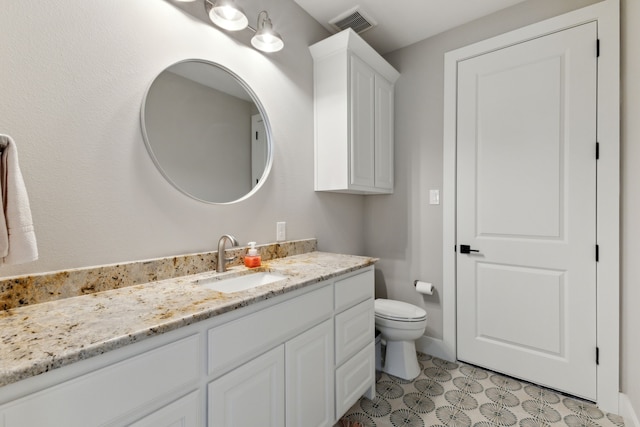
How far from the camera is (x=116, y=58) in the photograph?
119cm

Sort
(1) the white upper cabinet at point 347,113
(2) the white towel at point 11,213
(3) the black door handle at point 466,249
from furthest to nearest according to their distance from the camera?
(3) the black door handle at point 466,249 → (1) the white upper cabinet at point 347,113 → (2) the white towel at point 11,213

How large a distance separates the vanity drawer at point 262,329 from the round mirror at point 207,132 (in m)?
0.71

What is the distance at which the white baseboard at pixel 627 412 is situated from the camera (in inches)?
59.2

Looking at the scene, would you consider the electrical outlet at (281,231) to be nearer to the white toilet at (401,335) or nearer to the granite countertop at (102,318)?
the granite countertop at (102,318)

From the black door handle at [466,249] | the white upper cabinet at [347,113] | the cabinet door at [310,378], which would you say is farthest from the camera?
the black door handle at [466,249]

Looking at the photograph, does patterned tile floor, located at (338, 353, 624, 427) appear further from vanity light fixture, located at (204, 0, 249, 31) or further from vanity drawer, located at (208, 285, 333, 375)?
vanity light fixture, located at (204, 0, 249, 31)

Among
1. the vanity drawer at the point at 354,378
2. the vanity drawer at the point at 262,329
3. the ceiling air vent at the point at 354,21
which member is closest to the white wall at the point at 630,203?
the vanity drawer at the point at 354,378

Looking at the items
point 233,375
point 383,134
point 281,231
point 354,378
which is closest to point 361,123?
point 383,134

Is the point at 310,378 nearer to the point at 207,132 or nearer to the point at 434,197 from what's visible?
the point at 207,132

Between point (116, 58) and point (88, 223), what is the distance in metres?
0.67

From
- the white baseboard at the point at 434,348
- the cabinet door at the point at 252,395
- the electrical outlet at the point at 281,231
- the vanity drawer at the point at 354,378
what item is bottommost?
the white baseboard at the point at 434,348

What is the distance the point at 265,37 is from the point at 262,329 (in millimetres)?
1488

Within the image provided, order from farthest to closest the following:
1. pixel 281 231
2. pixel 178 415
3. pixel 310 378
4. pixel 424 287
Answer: pixel 424 287
pixel 281 231
pixel 310 378
pixel 178 415

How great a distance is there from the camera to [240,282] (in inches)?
57.6
